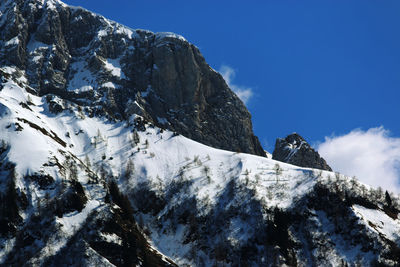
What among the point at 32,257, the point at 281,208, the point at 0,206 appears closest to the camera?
the point at 32,257

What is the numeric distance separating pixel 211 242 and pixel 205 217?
44.9 feet

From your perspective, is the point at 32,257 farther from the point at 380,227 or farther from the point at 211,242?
the point at 380,227

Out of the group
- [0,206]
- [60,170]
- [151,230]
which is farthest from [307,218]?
[0,206]

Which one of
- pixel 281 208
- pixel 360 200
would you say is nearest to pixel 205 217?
pixel 281 208

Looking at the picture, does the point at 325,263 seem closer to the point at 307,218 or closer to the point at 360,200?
the point at 307,218

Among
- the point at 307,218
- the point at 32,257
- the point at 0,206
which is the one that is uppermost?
the point at 307,218

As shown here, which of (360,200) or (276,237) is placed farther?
(360,200)

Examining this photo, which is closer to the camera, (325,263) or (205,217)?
(325,263)

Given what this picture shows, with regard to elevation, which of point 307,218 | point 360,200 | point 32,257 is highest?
point 360,200

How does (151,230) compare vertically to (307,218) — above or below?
below

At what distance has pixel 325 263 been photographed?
16838 cm

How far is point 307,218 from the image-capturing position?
18588 cm

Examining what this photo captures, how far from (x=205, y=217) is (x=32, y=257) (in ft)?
211

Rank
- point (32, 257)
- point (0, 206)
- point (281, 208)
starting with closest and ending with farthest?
point (32, 257)
point (0, 206)
point (281, 208)
